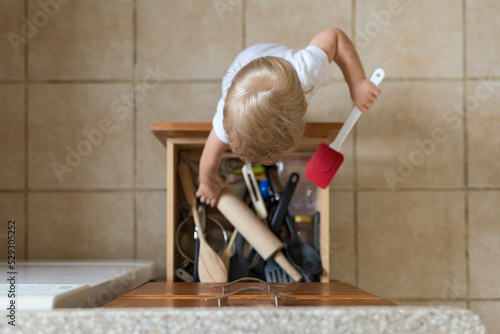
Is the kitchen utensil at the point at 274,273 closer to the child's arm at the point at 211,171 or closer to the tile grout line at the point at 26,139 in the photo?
the child's arm at the point at 211,171

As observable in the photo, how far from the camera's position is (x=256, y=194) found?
1.00 meters

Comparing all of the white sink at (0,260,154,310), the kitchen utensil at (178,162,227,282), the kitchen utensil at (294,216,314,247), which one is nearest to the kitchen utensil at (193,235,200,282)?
the kitchen utensil at (178,162,227,282)

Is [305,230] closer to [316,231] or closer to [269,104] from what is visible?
[316,231]

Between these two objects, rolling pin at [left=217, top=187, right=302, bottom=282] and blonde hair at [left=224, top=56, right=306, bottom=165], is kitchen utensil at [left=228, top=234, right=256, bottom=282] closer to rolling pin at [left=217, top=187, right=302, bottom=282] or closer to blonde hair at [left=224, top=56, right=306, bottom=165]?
rolling pin at [left=217, top=187, right=302, bottom=282]

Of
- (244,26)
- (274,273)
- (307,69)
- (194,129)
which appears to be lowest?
(274,273)

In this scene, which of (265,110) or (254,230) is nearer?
(265,110)

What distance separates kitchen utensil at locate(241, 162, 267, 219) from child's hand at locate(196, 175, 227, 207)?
6 centimetres

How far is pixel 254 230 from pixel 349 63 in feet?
1.24

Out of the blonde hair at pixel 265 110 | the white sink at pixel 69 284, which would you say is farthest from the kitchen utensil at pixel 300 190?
the white sink at pixel 69 284

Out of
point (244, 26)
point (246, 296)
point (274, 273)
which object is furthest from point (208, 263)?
point (244, 26)

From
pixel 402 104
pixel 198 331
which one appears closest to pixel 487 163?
pixel 402 104

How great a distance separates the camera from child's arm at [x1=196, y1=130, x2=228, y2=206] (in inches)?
34.9

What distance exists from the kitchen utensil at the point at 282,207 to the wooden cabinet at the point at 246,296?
15 cm

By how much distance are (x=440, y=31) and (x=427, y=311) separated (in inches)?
38.2
